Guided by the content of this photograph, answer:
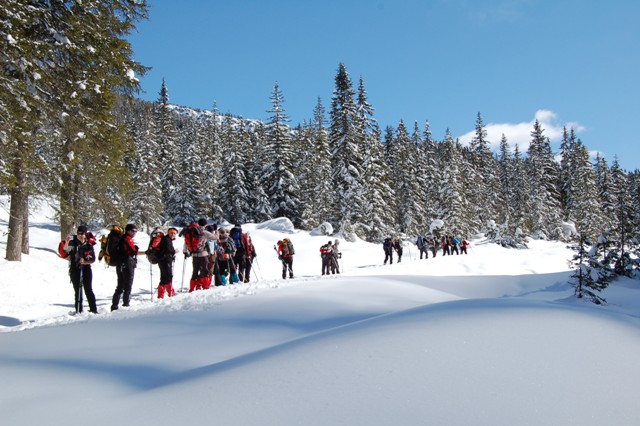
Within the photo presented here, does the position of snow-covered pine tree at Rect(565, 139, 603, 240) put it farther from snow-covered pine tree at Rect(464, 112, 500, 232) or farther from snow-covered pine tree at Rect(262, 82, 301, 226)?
snow-covered pine tree at Rect(262, 82, 301, 226)

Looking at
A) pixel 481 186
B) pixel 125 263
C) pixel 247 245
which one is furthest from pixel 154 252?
pixel 481 186

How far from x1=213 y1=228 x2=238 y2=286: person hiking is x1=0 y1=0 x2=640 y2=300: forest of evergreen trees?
4.38 m

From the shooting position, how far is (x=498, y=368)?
2.85 meters

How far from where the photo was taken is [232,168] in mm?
46000

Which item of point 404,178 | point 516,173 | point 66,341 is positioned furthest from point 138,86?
point 516,173

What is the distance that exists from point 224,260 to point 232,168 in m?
34.3

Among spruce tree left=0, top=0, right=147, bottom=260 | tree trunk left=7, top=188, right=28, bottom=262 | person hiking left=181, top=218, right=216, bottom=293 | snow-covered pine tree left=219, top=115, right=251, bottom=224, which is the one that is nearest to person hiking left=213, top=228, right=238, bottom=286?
person hiking left=181, top=218, right=216, bottom=293

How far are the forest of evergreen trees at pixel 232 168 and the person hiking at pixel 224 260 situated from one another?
438 centimetres

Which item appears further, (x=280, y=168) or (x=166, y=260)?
(x=280, y=168)

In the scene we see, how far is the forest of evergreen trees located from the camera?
1200cm

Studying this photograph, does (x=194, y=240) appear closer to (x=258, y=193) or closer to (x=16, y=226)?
(x=16, y=226)

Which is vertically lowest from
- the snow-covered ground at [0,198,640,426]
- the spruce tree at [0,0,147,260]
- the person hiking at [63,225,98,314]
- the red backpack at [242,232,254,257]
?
the snow-covered ground at [0,198,640,426]

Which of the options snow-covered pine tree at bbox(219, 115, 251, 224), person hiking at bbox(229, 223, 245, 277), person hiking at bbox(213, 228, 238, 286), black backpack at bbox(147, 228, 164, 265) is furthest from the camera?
snow-covered pine tree at bbox(219, 115, 251, 224)

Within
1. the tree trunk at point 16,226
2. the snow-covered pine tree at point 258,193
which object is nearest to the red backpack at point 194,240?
the tree trunk at point 16,226
